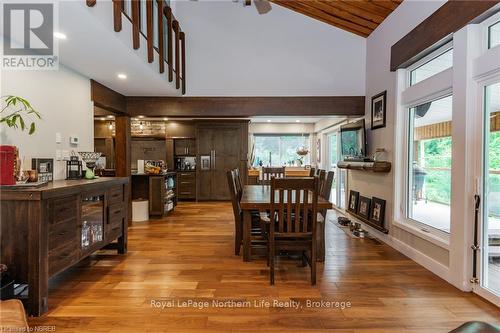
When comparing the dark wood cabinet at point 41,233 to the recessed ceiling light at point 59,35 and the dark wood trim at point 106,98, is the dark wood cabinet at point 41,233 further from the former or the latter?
the dark wood trim at point 106,98

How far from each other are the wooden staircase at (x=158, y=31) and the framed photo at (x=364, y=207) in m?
3.75

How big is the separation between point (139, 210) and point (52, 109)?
8.65 ft

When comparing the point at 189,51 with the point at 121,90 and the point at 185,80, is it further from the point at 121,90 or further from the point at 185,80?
the point at 121,90

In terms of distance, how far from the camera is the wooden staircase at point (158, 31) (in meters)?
2.83

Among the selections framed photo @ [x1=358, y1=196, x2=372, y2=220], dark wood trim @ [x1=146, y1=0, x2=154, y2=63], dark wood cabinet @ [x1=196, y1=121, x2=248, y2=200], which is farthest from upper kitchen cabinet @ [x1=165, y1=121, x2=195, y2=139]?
framed photo @ [x1=358, y1=196, x2=372, y2=220]

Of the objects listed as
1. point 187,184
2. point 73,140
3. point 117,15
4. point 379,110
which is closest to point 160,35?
point 117,15

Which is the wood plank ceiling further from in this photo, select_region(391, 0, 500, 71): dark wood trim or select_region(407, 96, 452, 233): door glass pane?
select_region(407, 96, 452, 233): door glass pane

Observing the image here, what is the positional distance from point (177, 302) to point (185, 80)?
12.7 feet

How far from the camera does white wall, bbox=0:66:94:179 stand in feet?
8.68

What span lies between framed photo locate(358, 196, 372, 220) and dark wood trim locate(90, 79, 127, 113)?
14.9 feet

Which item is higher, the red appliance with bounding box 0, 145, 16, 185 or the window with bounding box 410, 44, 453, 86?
the window with bounding box 410, 44, 453, 86

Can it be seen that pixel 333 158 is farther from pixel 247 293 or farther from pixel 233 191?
pixel 247 293

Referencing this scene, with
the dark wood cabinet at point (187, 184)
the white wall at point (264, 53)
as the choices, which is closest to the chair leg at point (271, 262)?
the white wall at point (264, 53)

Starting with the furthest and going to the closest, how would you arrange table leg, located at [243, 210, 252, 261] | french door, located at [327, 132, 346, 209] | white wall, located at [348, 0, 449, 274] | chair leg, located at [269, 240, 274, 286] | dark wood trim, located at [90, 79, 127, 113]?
french door, located at [327, 132, 346, 209] → dark wood trim, located at [90, 79, 127, 113] → table leg, located at [243, 210, 252, 261] → white wall, located at [348, 0, 449, 274] → chair leg, located at [269, 240, 274, 286]
